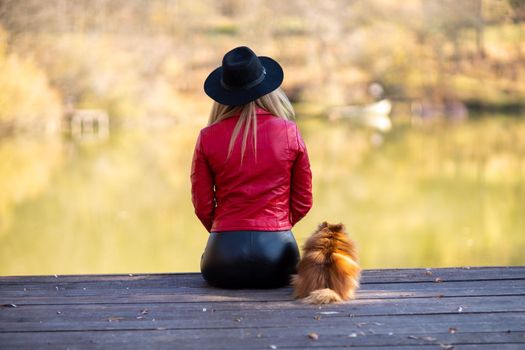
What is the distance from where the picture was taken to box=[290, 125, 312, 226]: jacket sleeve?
3.27 m

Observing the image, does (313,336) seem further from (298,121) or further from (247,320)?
(298,121)

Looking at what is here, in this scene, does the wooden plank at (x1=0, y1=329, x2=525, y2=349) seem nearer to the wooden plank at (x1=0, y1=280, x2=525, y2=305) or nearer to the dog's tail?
the dog's tail

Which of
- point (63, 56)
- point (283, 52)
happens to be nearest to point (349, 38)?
point (283, 52)

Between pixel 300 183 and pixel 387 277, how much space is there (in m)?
0.51

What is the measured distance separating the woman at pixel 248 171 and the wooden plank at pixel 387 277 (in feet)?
0.81

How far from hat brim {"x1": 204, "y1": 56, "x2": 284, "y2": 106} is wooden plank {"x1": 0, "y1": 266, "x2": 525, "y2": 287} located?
719 millimetres

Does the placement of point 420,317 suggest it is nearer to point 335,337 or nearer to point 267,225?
point 335,337

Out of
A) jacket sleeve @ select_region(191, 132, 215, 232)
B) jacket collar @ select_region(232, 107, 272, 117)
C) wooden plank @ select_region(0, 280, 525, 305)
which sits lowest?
wooden plank @ select_region(0, 280, 525, 305)

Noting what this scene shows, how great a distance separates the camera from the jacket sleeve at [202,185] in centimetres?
325

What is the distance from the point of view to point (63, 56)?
28453mm

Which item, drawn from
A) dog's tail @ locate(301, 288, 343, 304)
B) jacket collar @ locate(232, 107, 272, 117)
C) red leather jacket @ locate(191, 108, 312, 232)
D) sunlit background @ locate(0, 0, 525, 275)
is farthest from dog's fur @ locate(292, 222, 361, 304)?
sunlit background @ locate(0, 0, 525, 275)

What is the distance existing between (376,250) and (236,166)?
6.52 meters

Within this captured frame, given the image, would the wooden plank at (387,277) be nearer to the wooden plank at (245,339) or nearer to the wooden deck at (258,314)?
the wooden deck at (258,314)

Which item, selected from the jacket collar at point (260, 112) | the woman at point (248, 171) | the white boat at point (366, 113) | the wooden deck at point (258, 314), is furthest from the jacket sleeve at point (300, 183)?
the white boat at point (366, 113)
